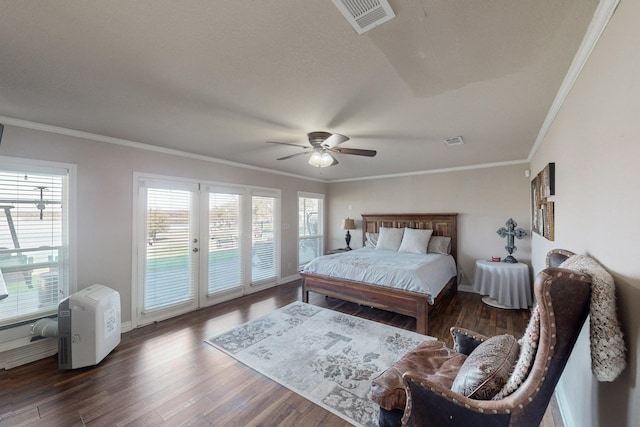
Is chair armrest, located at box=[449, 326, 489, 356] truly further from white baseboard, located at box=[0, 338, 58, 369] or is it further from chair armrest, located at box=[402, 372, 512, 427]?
white baseboard, located at box=[0, 338, 58, 369]

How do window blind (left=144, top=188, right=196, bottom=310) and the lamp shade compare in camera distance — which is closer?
window blind (left=144, top=188, right=196, bottom=310)

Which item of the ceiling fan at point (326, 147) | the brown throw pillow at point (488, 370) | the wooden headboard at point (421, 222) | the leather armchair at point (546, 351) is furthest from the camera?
the wooden headboard at point (421, 222)

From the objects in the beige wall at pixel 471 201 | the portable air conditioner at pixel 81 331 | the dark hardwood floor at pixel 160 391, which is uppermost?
the beige wall at pixel 471 201

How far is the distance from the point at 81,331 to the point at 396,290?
11.2 feet

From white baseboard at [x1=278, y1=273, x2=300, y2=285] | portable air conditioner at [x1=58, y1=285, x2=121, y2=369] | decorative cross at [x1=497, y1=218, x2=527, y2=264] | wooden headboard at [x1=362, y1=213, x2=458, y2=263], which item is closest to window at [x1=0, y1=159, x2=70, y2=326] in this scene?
portable air conditioner at [x1=58, y1=285, x2=121, y2=369]

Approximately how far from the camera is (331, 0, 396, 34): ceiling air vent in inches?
44.5

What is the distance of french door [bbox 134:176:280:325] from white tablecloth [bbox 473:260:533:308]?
3.89 metres

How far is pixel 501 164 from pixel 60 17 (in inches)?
217

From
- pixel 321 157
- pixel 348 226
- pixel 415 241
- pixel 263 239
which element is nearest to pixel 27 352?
pixel 263 239

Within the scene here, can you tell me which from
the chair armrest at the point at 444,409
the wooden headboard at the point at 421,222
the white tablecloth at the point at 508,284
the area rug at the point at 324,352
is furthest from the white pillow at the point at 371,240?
the chair armrest at the point at 444,409

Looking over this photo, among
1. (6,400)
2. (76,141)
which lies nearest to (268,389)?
(6,400)

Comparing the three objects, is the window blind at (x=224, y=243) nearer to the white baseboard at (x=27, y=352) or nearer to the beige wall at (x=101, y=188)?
the beige wall at (x=101, y=188)

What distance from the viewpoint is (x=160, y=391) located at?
2.12m

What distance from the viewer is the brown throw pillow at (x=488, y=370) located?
1.13 meters
